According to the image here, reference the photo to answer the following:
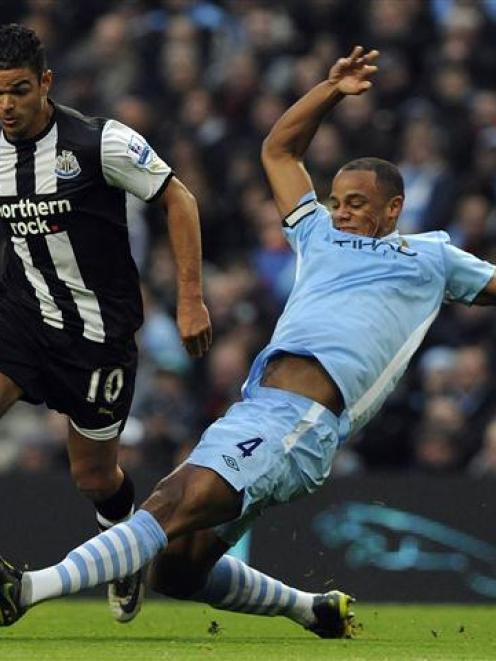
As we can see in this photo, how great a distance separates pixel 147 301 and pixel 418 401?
2293mm

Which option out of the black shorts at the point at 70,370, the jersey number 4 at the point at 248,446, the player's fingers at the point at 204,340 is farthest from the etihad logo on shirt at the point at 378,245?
the black shorts at the point at 70,370

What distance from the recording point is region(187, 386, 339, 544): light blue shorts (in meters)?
7.29

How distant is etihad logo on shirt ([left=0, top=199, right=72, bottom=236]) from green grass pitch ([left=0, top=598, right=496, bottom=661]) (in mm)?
1792

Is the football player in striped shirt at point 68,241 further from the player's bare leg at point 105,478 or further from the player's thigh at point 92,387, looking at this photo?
the player's bare leg at point 105,478

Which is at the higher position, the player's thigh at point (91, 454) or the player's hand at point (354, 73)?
the player's hand at point (354, 73)

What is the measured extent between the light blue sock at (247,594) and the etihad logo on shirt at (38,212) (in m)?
1.63

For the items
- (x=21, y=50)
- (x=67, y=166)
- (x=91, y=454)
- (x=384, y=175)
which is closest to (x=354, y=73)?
(x=384, y=175)

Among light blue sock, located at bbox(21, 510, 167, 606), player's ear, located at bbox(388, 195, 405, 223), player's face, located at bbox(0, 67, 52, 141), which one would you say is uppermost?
player's face, located at bbox(0, 67, 52, 141)

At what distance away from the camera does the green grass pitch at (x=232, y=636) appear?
754 centimetres

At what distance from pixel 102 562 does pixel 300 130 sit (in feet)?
7.40

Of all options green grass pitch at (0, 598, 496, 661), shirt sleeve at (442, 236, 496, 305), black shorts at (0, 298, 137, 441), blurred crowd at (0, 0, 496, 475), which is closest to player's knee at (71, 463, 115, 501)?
black shorts at (0, 298, 137, 441)

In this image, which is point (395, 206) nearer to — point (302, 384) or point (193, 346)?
point (302, 384)

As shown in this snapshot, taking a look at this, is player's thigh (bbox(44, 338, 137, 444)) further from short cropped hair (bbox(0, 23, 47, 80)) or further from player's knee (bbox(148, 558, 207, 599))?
short cropped hair (bbox(0, 23, 47, 80))

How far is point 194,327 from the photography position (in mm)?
7672
